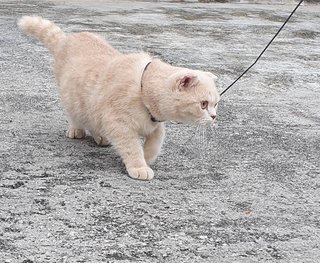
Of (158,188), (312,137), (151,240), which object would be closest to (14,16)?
(312,137)

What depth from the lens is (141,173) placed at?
3.29 metres

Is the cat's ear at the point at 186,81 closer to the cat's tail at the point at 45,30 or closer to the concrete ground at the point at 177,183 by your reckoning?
the concrete ground at the point at 177,183

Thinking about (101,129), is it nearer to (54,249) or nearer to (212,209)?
(212,209)

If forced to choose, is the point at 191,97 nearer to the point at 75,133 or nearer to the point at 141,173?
the point at 141,173

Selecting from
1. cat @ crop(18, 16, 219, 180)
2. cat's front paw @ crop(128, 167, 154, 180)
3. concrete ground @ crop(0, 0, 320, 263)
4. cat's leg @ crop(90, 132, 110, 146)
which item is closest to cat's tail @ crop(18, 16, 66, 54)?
cat @ crop(18, 16, 219, 180)

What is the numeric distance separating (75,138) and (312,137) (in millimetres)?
1580

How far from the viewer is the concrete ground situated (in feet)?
8.64

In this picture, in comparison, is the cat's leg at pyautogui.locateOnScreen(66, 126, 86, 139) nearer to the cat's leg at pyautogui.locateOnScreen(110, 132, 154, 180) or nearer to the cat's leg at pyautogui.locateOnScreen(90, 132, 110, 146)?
the cat's leg at pyautogui.locateOnScreen(90, 132, 110, 146)

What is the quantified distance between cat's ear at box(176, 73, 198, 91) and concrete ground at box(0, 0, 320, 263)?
1.71ft

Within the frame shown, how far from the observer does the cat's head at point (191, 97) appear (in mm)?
3102

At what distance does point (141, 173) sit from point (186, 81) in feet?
1.77

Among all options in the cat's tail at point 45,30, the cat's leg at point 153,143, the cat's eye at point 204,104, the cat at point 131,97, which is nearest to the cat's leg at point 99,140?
the cat at point 131,97

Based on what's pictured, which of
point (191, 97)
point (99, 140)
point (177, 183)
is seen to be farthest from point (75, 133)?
point (191, 97)

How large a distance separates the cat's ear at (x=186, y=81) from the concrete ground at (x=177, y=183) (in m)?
0.52
